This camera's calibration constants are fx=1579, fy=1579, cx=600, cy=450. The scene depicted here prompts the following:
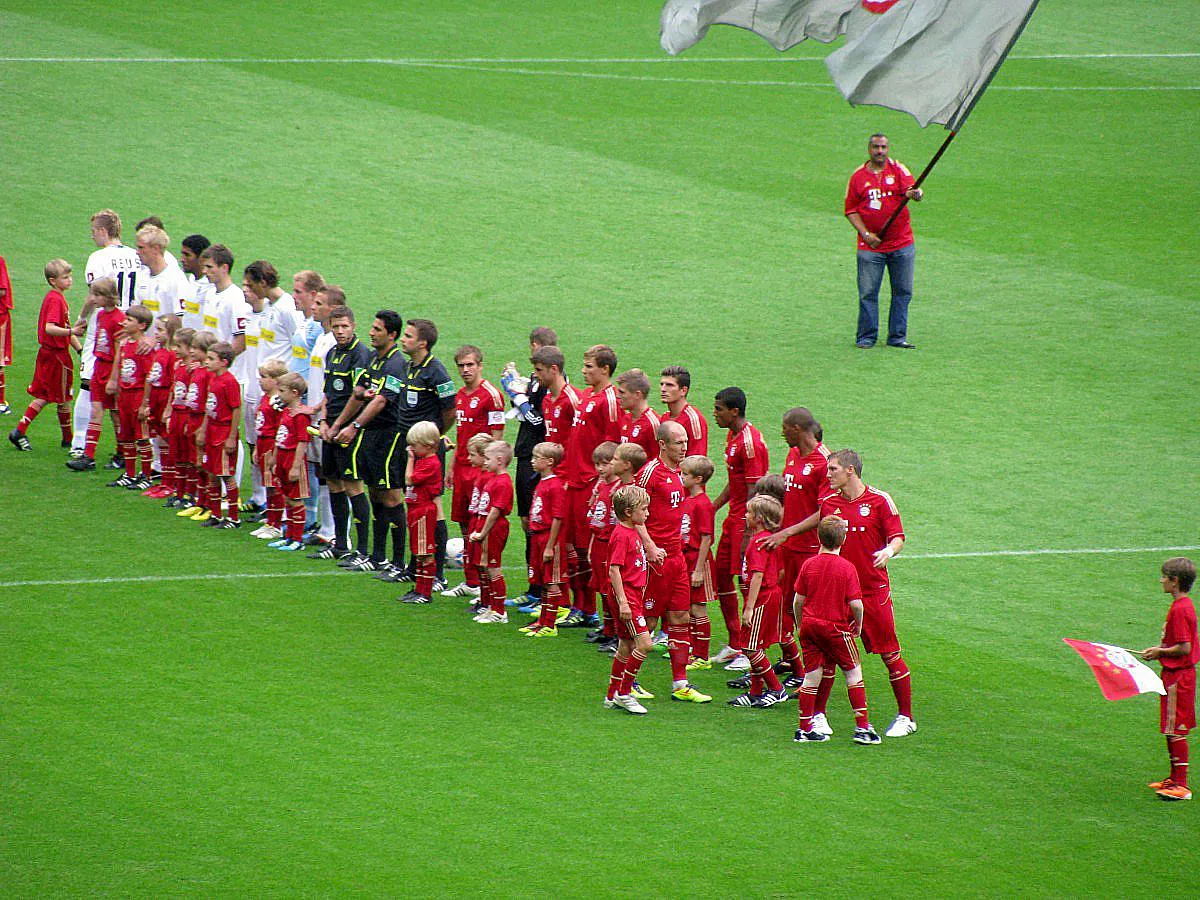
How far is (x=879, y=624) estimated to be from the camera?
1044 cm

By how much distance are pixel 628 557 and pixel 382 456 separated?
348 cm

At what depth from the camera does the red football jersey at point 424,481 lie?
1267cm

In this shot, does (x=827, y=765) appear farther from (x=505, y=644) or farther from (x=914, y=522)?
(x=914, y=522)

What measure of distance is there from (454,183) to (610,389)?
1449cm

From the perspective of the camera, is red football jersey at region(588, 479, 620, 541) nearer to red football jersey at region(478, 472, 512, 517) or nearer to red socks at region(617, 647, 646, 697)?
red football jersey at region(478, 472, 512, 517)

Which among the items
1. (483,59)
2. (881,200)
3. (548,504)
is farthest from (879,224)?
(483,59)

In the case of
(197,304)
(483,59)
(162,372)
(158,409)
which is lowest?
(158,409)

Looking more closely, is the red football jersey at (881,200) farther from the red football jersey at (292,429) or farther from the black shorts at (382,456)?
the red football jersey at (292,429)

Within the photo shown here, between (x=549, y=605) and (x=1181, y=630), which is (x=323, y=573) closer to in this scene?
(x=549, y=605)

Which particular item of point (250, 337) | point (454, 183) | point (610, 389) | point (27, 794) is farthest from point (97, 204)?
point (27, 794)

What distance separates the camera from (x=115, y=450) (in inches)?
→ 669

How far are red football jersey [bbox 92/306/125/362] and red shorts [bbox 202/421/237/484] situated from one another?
2.12 metres

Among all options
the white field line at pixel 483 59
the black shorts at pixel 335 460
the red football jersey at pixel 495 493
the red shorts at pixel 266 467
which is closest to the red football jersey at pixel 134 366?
the red shorts at pixel 266 467

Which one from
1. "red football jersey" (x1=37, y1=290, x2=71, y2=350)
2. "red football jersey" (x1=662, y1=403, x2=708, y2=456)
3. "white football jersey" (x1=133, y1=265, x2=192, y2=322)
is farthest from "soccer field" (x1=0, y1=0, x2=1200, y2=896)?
"white football jersey" (x1=133, y1=265, x2=192, y2=322)
